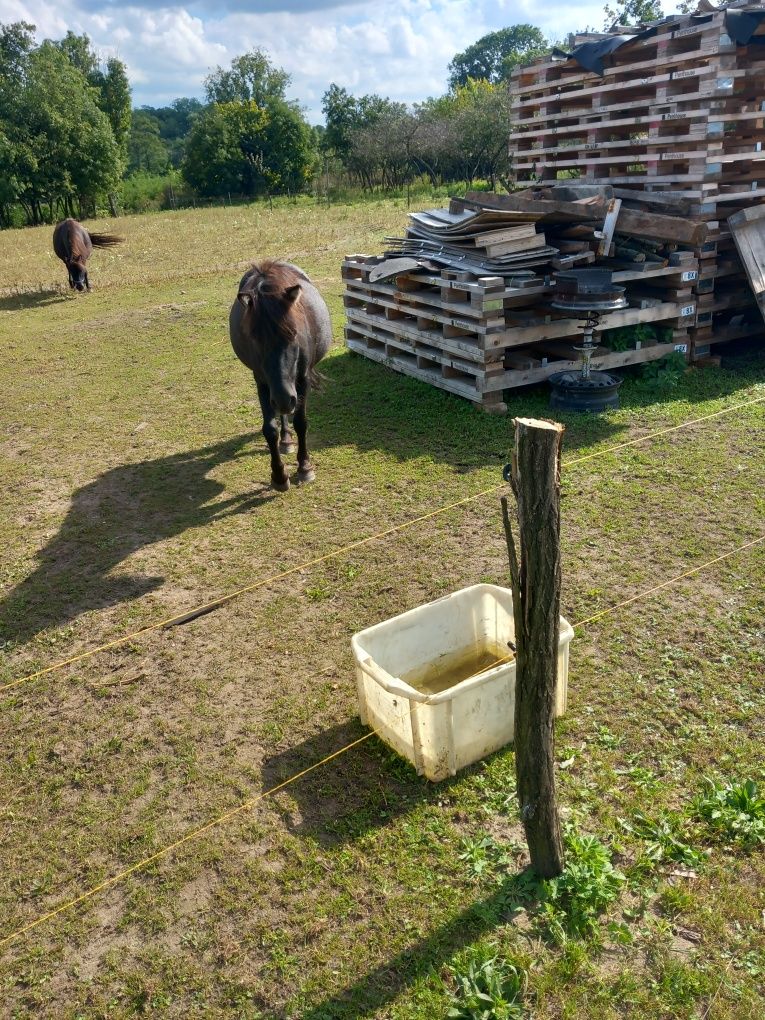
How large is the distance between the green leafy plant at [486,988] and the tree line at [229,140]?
42876 mm

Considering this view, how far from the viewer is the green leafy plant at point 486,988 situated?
2379 mm

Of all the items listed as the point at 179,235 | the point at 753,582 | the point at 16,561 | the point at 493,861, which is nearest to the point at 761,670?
A: the point at 753,582

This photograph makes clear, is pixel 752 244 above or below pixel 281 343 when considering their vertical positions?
above

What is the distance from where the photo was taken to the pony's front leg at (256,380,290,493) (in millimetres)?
6414

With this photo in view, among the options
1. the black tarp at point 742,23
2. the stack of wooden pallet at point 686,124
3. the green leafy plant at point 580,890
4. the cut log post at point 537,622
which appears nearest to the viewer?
the cut log post at point 537,622

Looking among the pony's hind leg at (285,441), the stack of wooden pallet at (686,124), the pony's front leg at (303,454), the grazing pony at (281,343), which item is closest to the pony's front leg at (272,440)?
the grazing pony at (281,343)

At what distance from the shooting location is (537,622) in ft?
8.80

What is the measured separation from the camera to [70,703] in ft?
13.9

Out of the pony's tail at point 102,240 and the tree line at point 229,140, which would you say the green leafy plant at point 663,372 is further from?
the tree line at point 229,140

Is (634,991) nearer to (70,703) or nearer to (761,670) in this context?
(761,670)

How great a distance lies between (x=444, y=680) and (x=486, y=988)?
1.64m

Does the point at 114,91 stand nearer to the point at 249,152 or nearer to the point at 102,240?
the point at 249,152

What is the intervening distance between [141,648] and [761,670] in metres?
3.70

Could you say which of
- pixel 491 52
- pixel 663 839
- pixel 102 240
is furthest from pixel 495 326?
pixel 491 52
